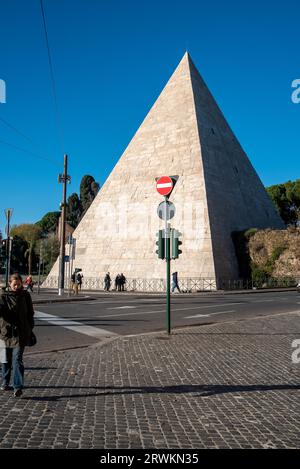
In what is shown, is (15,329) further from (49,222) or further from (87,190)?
(49,222)

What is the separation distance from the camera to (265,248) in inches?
1276

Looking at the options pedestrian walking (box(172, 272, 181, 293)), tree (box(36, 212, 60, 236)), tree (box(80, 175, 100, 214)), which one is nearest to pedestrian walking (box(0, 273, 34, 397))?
pedestrian walking (box(172, 272, 181, 293))

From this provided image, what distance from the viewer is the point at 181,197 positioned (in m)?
32.6

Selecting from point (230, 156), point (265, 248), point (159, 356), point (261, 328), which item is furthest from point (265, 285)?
point (159, 356)

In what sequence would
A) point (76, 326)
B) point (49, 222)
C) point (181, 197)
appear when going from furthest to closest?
point (49, 222) → point (181, 197) → point (76, 326)

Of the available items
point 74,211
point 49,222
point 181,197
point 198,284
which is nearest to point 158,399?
point 198,284

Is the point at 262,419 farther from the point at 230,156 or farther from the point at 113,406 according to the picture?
the point at 230,156

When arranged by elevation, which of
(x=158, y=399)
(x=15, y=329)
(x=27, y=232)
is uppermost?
(x=27, y=232)

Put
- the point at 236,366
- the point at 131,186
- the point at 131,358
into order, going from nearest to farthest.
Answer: the point at 236,366 → the point at 131,358 → the point at 131,186

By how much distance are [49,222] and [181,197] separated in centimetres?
7254

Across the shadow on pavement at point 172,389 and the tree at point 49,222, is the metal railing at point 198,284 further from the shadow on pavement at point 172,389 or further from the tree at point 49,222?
the tree at point 49,222

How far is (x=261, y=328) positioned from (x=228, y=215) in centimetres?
2350

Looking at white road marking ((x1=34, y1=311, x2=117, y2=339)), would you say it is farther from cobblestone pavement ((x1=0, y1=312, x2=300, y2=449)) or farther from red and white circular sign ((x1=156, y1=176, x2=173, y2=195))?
red and white circular sign ((x1=156, y1=176, x2=173, y2=195))

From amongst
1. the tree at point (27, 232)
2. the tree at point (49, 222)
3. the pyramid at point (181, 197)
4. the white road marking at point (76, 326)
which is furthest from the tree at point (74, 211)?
the white road marking at point (76, 326)
